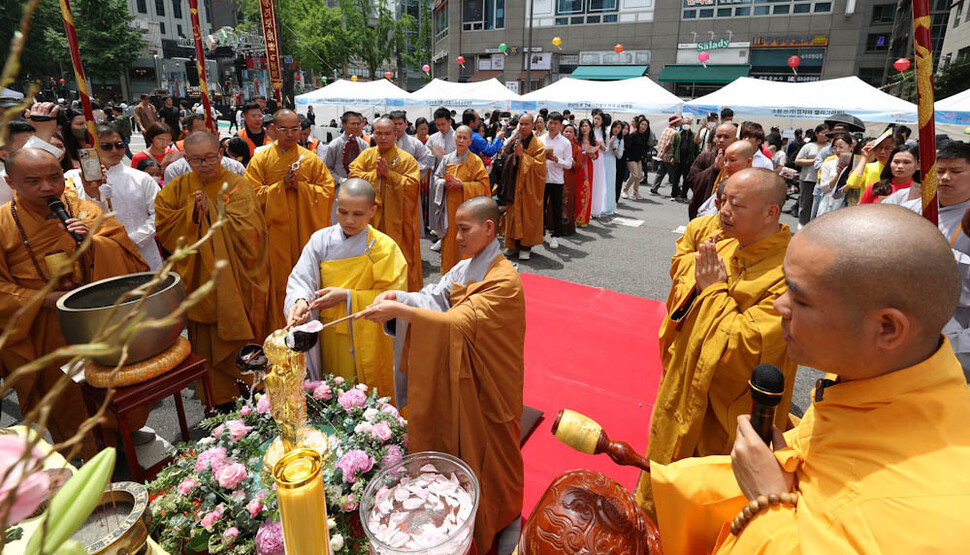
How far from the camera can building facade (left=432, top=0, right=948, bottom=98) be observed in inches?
893

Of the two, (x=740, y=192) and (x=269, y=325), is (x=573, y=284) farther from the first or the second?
(x=740, y=192)

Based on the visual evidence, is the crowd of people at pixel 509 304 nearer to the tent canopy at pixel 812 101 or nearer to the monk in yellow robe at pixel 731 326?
the monk in yellow robe at pixel 731 326

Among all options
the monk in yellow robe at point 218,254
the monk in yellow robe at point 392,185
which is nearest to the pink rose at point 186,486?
the monk in yellow robe at point 218,254

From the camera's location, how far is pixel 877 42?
22.5 meters

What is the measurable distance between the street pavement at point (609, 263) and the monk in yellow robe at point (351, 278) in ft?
4.04

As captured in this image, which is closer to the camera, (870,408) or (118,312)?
(870,408)

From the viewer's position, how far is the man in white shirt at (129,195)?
3.79m

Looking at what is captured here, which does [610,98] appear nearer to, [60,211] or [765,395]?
[60,211]

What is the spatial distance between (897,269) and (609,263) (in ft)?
20.5

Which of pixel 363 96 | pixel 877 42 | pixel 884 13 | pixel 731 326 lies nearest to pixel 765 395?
pixel 731 326

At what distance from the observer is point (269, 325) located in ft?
12.3

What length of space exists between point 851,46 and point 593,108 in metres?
18.2

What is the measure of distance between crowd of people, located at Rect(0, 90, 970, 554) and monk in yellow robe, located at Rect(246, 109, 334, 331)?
2 cm

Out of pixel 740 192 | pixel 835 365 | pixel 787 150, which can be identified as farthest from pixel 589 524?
pixel 787 150
